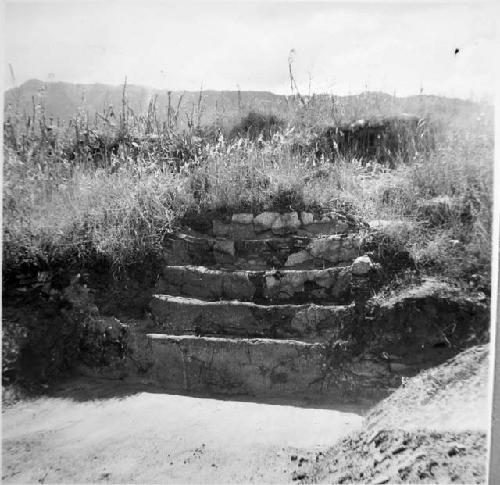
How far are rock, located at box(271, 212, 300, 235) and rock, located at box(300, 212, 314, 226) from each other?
3cm

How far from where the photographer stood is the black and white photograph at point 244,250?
8.84ft

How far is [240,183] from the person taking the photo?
3.30 meters

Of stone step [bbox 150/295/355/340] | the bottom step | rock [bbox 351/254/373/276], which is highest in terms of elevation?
rock [bbox 351/254/373/276]

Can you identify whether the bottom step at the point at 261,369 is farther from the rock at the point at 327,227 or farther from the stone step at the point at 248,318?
the rock at the point at 327,227

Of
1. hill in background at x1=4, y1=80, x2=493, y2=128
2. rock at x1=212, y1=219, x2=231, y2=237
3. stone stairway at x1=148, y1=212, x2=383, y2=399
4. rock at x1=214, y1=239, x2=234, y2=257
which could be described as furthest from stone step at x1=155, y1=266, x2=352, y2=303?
hill in background at x1=4, y1=80, x2=493, y2=128

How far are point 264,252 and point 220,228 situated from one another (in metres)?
0.31

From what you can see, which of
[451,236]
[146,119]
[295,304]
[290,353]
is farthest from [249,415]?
[146,119]

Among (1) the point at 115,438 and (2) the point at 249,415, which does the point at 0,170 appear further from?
(2) the point at 249,415

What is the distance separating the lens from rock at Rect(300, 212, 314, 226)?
314 centimetres

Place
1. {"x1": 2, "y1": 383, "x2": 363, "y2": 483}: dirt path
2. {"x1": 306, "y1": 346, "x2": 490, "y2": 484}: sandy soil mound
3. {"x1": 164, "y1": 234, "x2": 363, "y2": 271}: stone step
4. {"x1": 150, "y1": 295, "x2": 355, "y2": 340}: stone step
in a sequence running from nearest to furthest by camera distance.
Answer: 1. {"x1": 306, "y1": 346, "x2": 490, "y2": 484}: sandy soil mound
2. {"x1": 2, "y1": 383, "x2": 363, "y2": 483}: dirt path
3. {"x1": 150, "y1": 295, "x2": 355, "y2": 340}: stone step
4. {"x1": 164, "y1": 234, "x2": 363, "y2": 271}: stone step

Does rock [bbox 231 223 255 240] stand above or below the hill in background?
below

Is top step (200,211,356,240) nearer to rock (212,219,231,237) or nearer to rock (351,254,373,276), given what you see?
rock (212,219,231,237)

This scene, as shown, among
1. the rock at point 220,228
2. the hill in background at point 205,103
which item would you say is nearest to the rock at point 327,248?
the rock at point 220,228

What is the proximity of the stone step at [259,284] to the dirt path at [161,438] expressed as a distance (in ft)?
1.86
